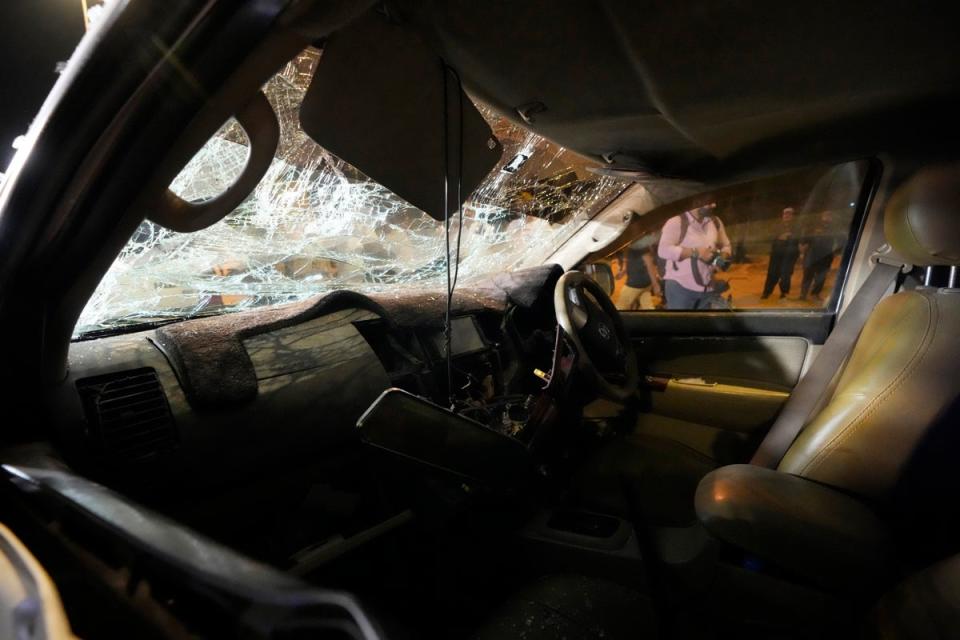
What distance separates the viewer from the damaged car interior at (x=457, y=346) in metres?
0.53

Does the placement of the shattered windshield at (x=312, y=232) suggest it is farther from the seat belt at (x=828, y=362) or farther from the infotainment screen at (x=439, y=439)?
the seat belt at (x=828, y=362)

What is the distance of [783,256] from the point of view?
7.25 ft

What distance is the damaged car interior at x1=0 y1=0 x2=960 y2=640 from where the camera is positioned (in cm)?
53

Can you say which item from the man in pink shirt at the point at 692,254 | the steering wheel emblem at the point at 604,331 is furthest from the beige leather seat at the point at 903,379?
the man in pink shirt at the point at 692,254

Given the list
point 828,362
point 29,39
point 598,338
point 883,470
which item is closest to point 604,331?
point 598,338

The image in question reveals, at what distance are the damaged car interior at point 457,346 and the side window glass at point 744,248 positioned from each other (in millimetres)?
22

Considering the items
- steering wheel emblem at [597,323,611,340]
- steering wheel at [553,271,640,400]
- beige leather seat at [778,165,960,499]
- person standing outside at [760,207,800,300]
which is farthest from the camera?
person standing outside at [760,207,800,300]

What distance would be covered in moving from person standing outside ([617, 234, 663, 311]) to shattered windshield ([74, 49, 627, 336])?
0.33 metres

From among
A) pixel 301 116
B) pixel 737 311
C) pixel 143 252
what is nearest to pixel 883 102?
pixel 737 311

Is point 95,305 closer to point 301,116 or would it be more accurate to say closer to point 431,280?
point 301,116

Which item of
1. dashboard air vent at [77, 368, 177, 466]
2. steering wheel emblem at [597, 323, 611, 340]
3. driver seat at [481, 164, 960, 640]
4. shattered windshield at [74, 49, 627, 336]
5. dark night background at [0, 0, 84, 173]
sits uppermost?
dark night background at [0, 0, 84, 173]

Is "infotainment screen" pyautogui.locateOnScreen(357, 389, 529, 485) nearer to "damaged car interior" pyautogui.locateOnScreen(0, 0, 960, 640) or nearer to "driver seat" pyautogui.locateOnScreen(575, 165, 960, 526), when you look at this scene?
"damaged car interior" pyautogui.locateOnScreen(0, 0, 960, 640)

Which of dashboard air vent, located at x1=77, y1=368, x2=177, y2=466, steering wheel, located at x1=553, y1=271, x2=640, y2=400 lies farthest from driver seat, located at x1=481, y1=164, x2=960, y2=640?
dashboard air vent, located at x1=77, y1=368, x2=177, y2=466

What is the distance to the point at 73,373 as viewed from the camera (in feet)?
3.39
